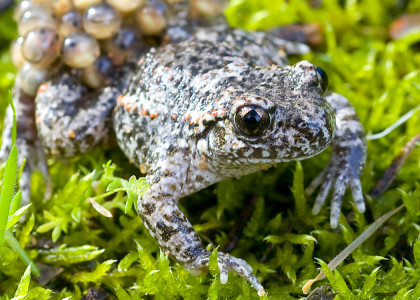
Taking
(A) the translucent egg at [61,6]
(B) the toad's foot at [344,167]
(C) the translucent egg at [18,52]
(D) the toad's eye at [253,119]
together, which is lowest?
(B) the toad's foot at [344,167]

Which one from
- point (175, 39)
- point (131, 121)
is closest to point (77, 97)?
point (131, 121)

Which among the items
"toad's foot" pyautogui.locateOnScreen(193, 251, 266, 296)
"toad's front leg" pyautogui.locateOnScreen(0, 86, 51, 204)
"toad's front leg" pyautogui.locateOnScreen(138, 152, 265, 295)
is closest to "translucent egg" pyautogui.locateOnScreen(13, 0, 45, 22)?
"toad's front leg" pyautogui.locateOnScreen(0, 86, 51, 204)

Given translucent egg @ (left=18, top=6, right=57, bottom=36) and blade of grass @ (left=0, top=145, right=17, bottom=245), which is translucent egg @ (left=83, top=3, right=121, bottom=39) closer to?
translucent egg @ (left=18, top=6, right=57, bottom=36)

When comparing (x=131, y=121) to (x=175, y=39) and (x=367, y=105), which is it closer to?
(x=175, y=39)

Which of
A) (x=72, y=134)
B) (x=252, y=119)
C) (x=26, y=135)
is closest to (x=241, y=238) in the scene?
(x=252, y=119)

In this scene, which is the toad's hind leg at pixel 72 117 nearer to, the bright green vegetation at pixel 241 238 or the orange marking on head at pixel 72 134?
the orange marking on head at pixel 72 134

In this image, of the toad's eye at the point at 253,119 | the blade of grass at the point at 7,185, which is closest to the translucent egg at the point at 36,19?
the blade of grass at the point at 7,185
